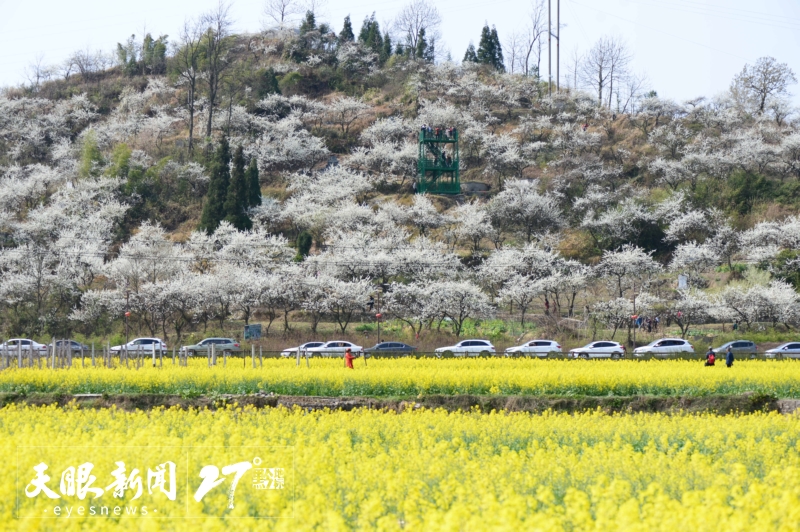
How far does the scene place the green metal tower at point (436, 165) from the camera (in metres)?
67.3

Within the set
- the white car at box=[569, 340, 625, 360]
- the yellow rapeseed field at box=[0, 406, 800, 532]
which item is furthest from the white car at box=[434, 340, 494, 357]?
the yellow rapeseed field at box=[0, 406, 800, 532]

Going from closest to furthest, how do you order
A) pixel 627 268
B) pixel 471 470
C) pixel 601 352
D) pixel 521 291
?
pixel 471 470
pixel 601 352
pixel 521 291
pixel 627 268

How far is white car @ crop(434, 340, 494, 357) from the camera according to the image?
107 feet

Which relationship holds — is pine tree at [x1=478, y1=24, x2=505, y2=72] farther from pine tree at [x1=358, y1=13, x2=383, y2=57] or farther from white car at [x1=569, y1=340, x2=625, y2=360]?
white car at [x1=569, y1=340, x2=625, y2=360]


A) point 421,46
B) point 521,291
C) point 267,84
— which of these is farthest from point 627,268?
point 421,46

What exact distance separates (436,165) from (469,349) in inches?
1415

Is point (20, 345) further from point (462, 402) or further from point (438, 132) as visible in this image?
point (438, 132)

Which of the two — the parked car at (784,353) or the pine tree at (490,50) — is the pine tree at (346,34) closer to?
the pine tree at (490,50)

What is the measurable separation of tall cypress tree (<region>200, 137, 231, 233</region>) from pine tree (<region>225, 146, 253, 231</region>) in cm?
42

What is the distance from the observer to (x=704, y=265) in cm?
5191

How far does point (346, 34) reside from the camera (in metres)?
106

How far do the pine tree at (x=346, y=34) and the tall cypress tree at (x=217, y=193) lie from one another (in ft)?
158

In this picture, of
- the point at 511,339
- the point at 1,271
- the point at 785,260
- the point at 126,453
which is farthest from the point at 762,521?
the point at 1,271

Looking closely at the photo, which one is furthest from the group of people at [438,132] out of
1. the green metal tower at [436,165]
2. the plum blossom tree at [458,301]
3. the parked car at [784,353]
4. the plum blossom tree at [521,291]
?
the parked car at [784,353]
